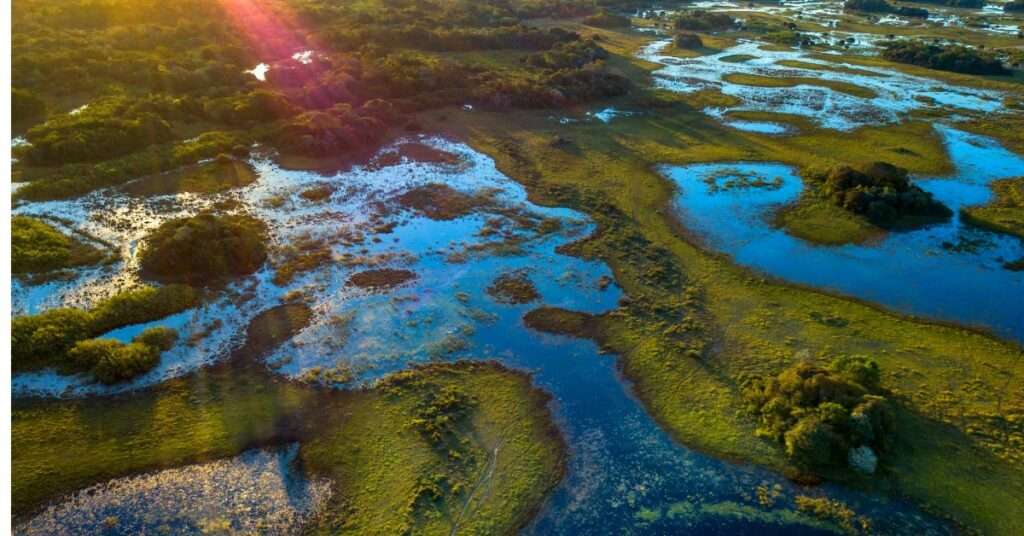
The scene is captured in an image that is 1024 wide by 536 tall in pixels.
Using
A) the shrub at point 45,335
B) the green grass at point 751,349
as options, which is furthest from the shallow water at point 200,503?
the green grass at point 751,349

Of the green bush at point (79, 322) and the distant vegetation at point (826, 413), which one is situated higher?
the green bush at point (79, 322)

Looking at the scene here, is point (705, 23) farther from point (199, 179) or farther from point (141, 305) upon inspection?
point (141, 305)

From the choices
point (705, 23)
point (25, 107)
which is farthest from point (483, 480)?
point (705, 23)

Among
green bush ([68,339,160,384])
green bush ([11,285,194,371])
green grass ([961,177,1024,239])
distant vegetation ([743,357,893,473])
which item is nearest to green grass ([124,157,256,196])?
green bush ([11,285,194,371])

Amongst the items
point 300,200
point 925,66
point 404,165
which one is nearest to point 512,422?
point 300,200

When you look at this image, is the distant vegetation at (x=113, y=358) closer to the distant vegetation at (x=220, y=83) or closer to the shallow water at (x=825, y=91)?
the distant vegetation at (x=220, y=83)
